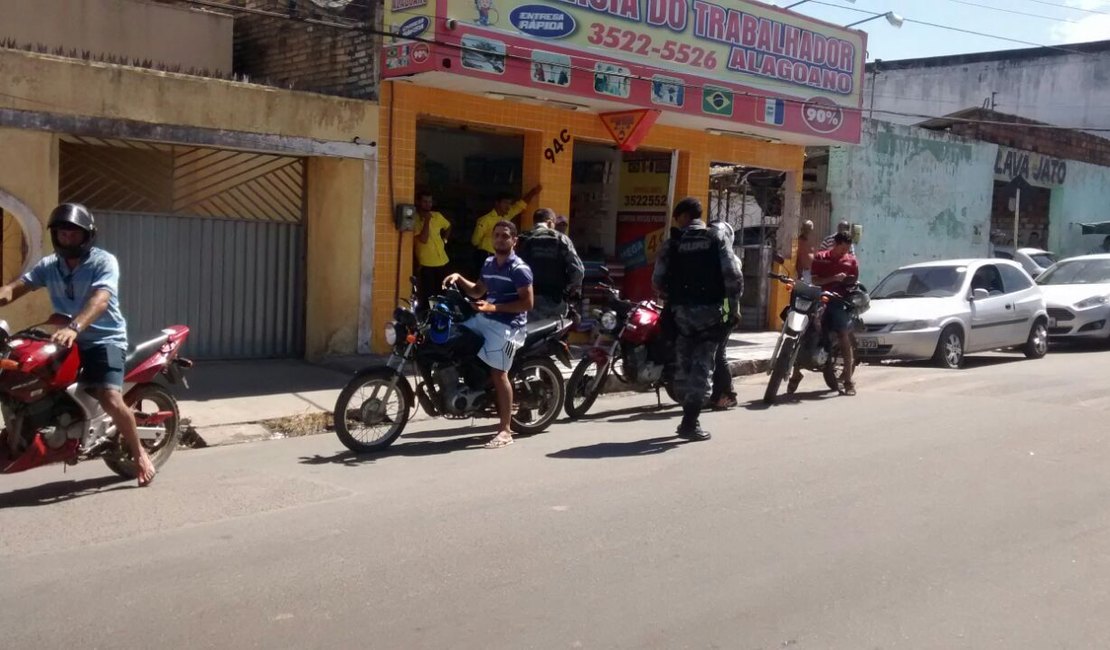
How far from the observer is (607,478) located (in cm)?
721

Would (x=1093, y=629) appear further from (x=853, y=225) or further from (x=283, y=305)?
(x=853, y=225)

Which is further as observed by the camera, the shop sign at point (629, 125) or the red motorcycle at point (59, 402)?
the shop sign at point (629, 125)

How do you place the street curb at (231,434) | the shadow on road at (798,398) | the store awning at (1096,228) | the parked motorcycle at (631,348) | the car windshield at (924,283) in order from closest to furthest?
the street curb at (231,434)
the parked motorcycle at (631,348)
the shadow on road at (798,398)
the car windshield at (924,283)
the store awning at (1096,228)

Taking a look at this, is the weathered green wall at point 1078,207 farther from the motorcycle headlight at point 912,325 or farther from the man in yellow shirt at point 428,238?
the man in yellow shirt at point 428,238

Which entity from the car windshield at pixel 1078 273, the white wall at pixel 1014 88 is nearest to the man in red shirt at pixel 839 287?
the car windshield at pixel 1078 273

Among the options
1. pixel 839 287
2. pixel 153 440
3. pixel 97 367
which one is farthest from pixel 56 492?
→ pixel 839 287

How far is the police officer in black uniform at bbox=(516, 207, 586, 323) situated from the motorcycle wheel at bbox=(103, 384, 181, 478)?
3.10m

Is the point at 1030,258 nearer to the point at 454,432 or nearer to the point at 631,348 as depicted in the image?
the point at 631,348

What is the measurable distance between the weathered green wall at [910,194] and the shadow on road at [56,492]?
1598cm

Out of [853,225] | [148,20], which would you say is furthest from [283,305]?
[853,225]

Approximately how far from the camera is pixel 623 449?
8.23 meters

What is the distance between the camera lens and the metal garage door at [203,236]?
1103 cm

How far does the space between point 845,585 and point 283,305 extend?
855 centimetres

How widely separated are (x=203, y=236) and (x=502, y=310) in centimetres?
472
